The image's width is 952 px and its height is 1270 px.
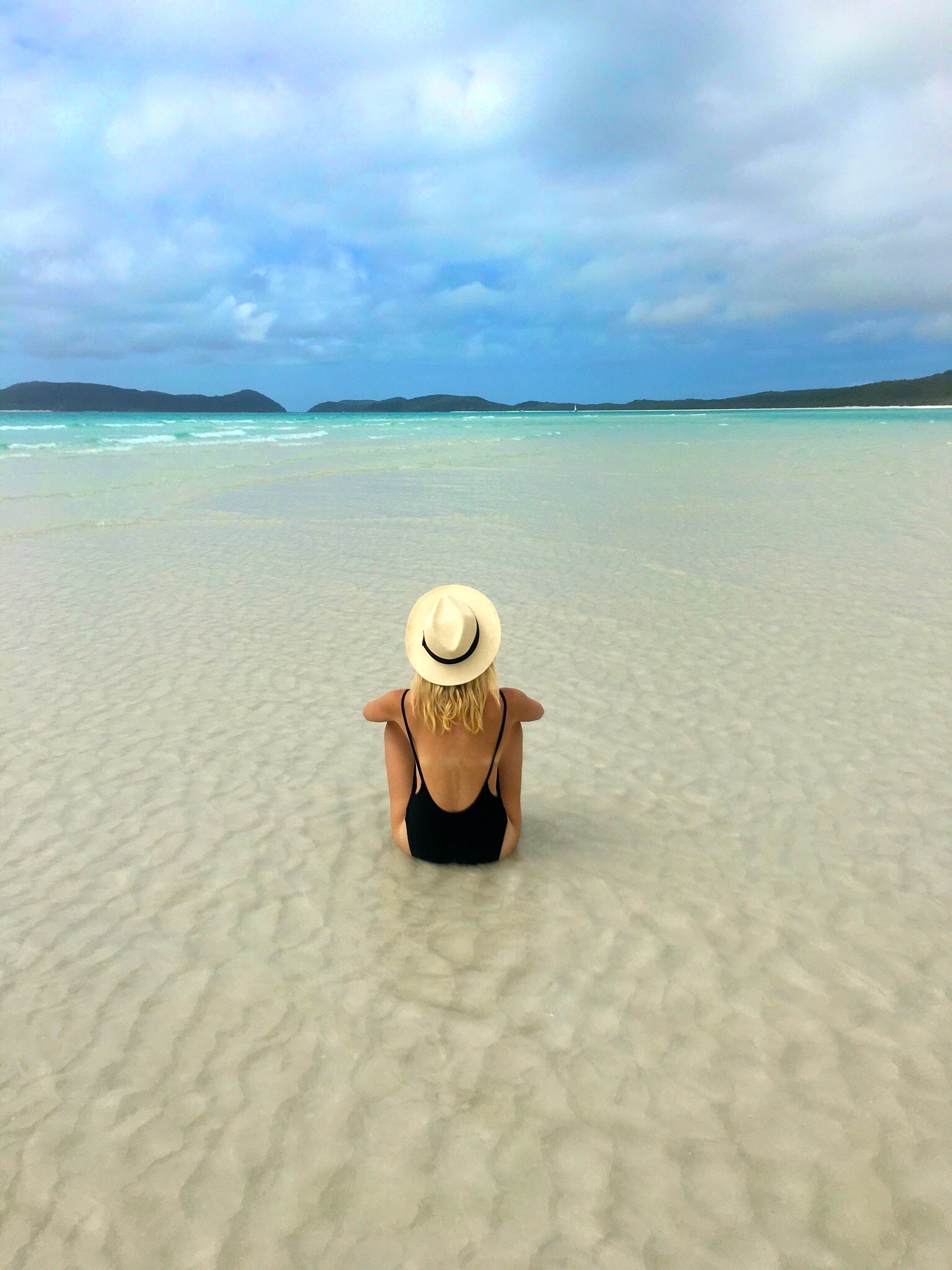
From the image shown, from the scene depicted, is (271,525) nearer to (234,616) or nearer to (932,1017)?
(234,616)

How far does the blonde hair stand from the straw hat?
60 millimetres

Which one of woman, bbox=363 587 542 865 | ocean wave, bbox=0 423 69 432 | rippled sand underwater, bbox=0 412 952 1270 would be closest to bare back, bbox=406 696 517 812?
woman, bbox=363 587 542 865

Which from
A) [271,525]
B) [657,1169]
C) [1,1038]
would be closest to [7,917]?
[1,1038]

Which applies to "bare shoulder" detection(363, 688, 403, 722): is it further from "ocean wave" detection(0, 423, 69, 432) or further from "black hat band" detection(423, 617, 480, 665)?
"ocean wave" detection(0, 423, 69, 432)

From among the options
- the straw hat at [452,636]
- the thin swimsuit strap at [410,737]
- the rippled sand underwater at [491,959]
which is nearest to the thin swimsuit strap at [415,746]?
the thin swimsuit strap at [410,737]

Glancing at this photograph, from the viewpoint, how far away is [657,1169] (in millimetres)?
2324

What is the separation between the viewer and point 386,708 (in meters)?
3.64

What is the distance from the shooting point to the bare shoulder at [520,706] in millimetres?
3621

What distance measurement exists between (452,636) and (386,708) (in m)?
0.50

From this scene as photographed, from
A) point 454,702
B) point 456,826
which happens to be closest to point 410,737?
point 454,702

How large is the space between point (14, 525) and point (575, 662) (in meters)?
9.51

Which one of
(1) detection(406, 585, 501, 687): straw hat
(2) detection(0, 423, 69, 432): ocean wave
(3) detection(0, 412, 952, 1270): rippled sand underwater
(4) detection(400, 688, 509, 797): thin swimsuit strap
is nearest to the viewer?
(3) detection(0, 412, 952, 1270): rippled sand underwater

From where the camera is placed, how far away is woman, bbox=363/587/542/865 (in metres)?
3.42

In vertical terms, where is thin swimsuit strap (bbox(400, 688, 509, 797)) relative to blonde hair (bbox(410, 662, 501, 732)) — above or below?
below
